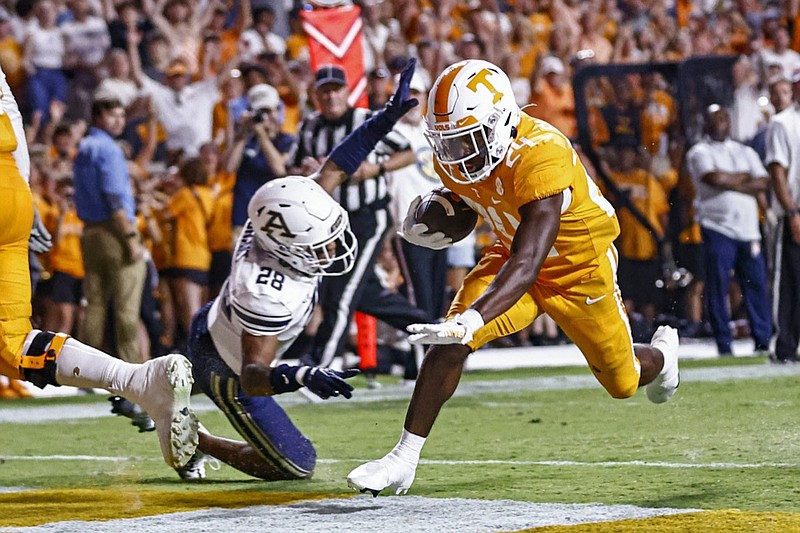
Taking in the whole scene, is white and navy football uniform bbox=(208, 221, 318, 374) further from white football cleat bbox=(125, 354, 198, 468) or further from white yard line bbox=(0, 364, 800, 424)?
white yard line bbox=(0, 364, 800, 424)

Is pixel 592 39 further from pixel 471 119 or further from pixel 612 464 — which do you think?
pixel 471 119

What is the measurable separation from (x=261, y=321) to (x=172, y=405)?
0.62m

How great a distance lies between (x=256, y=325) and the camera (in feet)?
16.8

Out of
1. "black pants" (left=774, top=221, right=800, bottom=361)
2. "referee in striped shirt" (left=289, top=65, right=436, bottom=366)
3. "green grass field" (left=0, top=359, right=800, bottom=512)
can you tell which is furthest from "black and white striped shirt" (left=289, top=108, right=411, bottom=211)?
"black pants" (left=774, top=221, right=800, bottom=361)

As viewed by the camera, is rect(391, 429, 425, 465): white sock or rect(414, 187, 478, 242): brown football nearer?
rect(391, 429, 425, 465): white sock

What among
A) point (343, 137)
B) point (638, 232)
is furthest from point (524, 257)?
point (638, 232)

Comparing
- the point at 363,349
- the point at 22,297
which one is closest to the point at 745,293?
the point at 363,349

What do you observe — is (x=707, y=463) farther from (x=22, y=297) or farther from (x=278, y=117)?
(x=278, y=117)

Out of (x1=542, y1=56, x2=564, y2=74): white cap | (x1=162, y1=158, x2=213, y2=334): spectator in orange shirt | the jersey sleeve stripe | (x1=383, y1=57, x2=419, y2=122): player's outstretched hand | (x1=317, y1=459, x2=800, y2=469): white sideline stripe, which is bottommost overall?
(x1=162, y1=158, x2=213, y2=334): spectator in orange shirt

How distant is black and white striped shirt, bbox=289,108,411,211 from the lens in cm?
859

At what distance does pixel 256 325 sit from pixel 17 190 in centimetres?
100

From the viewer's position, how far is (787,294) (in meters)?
9.72

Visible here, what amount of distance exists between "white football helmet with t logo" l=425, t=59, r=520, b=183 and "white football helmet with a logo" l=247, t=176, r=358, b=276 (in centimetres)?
84

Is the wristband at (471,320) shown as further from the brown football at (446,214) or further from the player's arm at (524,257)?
the brown football at (446,214)
